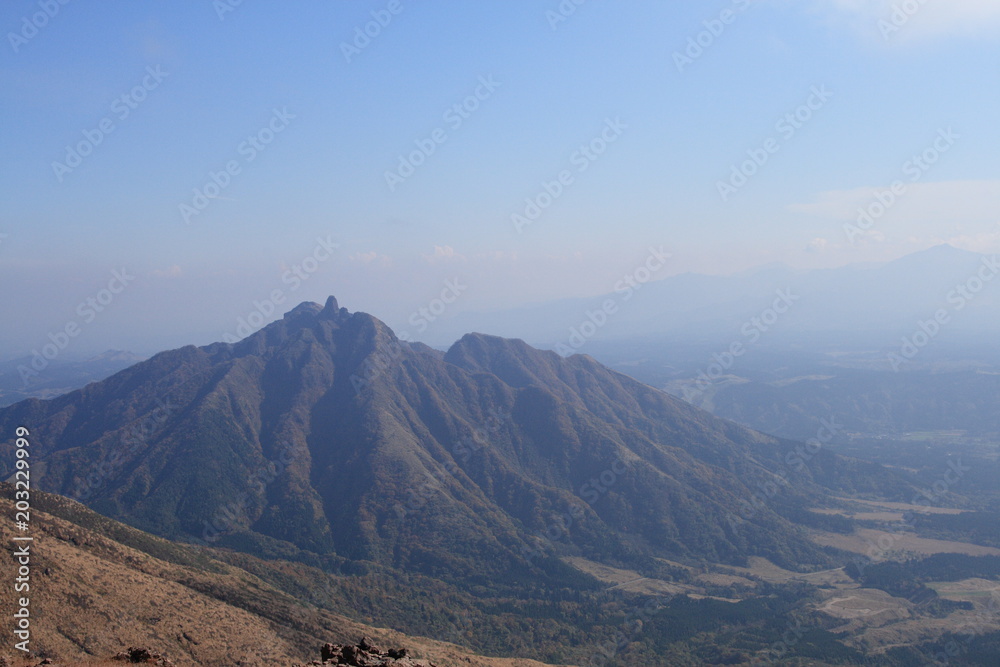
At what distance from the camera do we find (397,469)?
140 meters

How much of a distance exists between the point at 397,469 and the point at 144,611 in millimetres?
94807

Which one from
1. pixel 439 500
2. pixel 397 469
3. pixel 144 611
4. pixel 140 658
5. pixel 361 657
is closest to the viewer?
→ pixel 361 657

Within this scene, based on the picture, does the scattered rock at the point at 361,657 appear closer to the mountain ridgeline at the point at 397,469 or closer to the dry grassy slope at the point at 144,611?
the dry grassy slope at the point at 144,611

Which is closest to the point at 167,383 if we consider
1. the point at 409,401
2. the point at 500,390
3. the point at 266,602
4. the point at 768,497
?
the point at 409,401

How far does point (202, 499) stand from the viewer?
436ft

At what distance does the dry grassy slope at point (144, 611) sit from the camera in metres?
41.3

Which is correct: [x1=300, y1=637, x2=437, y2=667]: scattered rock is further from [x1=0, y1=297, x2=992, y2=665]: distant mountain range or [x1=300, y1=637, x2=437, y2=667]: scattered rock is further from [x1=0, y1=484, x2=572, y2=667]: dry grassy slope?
[x1=0, y1=297, x2=992, y2=665]: distant mountain range

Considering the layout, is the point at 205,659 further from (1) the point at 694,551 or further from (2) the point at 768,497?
(2) the point at 768,497

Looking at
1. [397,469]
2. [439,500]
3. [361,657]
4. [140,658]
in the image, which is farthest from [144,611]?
[397,469]

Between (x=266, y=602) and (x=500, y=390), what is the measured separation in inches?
5276

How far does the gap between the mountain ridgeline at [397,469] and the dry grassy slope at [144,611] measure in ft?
202

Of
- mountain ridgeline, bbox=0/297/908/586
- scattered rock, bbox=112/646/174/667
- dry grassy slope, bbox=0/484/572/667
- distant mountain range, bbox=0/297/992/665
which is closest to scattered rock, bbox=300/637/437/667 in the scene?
scattered rock, bbox=112/646/174/667

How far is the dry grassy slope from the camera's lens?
4131cm

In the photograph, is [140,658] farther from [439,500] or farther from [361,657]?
[439,500]
